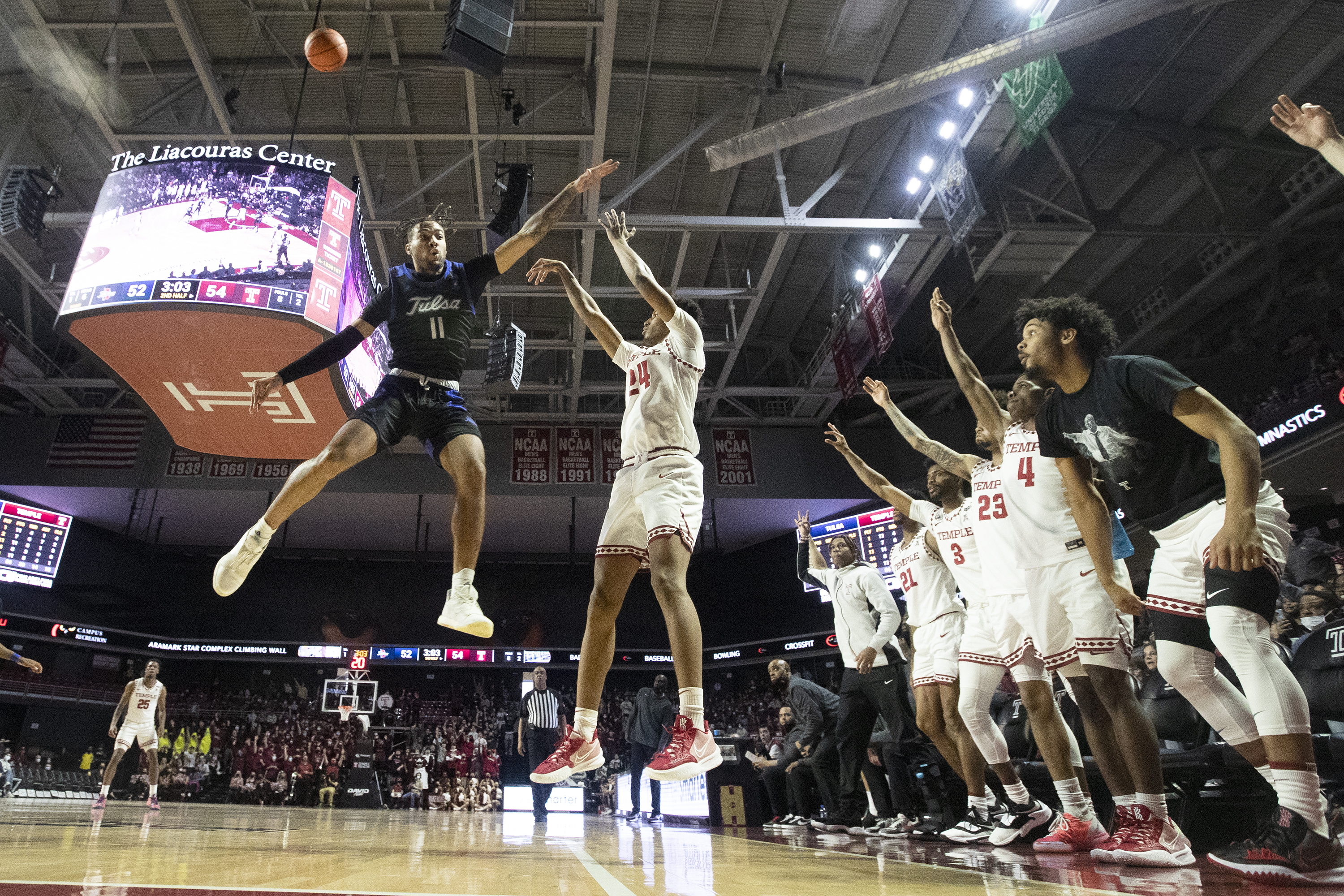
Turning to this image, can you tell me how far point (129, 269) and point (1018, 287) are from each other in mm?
12249

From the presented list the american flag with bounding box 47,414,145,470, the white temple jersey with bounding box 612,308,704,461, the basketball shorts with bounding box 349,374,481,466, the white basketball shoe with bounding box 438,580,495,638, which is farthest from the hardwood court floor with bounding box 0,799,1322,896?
the american flag with bounding box 47,414,145,470

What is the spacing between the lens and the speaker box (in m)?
6.48

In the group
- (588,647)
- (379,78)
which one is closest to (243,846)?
(588,647)

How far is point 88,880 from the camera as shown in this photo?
1544 mm

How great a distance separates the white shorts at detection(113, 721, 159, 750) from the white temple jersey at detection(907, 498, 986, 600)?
8.49m

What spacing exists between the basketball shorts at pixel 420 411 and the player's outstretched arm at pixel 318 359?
206mm

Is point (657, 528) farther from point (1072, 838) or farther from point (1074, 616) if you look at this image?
point (1072, 838)

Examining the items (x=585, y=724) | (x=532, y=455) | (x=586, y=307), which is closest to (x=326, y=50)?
(x=586, y=307)

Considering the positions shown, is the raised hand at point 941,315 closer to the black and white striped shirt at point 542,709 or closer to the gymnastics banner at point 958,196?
the gymnastics banner at point 958,196

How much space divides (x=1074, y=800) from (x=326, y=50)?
6.68 m

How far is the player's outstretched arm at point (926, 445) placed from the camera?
174 inches

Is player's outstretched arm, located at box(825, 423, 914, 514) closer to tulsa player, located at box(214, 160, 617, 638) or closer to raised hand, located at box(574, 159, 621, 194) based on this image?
raised hand, located at box(574, 159, 621, 194)

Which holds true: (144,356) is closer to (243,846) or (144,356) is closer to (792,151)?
(243,846)

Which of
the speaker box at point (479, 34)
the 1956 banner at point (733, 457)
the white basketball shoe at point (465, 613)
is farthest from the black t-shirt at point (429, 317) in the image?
the 1956 banner at point (733, 457)
